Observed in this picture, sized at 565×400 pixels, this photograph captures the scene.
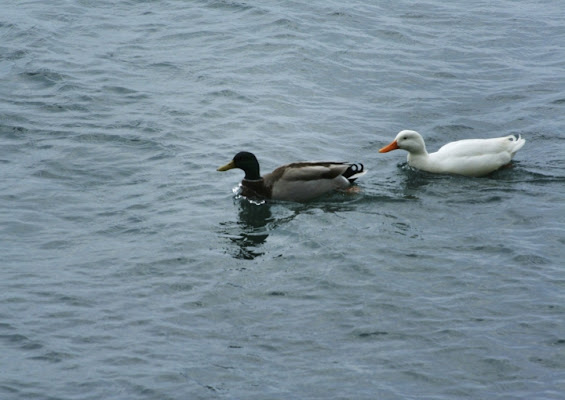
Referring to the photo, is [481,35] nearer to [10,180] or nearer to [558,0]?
[558,0]

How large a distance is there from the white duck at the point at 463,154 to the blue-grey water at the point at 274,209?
7.0 inches

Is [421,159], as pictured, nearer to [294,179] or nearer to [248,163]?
[294,179]

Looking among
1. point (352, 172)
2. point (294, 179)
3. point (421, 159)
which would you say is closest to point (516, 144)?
point (421, 159)

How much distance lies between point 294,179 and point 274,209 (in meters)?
0.49

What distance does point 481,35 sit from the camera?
2031 cm

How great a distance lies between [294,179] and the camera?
1333 cm

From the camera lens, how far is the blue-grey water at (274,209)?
9164 millimetres

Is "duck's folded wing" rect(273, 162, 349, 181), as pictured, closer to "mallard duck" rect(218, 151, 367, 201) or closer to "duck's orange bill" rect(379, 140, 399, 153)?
"mallard duck" rect(218, 151, 367, 201)

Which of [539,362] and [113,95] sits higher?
[113,95]

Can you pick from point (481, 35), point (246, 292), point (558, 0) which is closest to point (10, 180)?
point (246, 292)

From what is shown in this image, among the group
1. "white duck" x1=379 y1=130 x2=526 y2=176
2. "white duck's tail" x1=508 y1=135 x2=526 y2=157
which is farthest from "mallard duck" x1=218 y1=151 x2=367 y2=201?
Answer: "white duck's tail" x1=508 y1=135 x2=526 y2=157

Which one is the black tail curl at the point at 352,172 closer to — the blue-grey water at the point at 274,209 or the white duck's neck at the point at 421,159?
the blue-grey water at the point at 274,209

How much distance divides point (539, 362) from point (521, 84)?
31.5 ft

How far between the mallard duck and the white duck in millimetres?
1214
